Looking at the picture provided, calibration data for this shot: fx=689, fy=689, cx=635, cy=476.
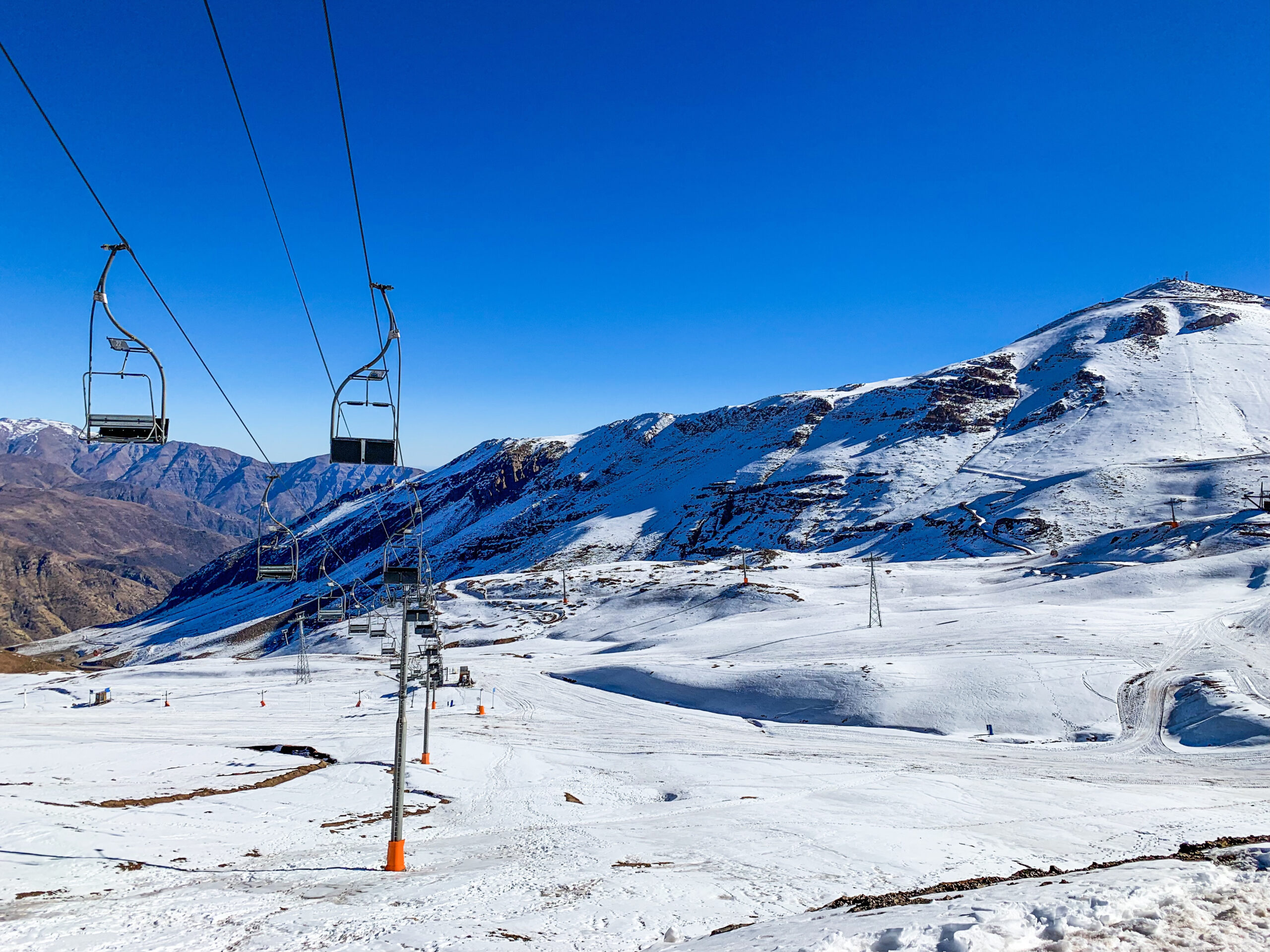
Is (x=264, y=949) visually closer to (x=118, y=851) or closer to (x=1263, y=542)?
(x=118, y=851)

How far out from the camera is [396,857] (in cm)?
1895

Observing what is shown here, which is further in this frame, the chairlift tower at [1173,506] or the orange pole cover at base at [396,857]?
the chairlift tower at [1173,506]

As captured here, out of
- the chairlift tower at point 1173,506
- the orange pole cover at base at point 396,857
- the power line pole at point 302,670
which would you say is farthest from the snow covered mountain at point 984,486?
the orange pole cover at base at point 396,857

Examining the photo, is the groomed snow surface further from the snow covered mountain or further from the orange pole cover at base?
the snow covered mountain

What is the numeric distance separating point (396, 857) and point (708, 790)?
1610cm

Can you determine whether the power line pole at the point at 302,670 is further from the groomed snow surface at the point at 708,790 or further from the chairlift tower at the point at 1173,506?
the chairlift tower at the point at 1173,506

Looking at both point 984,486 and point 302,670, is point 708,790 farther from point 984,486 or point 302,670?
point 984,486

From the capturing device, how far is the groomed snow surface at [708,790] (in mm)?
13367

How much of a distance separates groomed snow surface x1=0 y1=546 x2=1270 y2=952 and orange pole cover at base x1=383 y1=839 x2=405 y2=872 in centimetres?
65

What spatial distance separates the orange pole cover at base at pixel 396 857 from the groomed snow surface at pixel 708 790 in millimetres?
653

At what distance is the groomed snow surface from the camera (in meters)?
13.4

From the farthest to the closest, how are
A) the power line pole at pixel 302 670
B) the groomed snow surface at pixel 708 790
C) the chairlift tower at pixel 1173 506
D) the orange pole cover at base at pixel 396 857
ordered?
the chairlift tower at pixel 1173 506 < the power line pole at pixel 302 670 < the orange pole cover at base at pixel 396 857 < the groomed snow surface at pixel 708 790

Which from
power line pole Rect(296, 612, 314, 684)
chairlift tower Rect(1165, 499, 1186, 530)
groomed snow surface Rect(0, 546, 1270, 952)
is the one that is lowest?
power line pole Rect(296, 612, 314, 684)


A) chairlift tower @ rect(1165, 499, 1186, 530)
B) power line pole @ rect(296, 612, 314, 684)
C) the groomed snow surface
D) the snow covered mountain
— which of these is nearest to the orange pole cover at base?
the groomed snow surface
